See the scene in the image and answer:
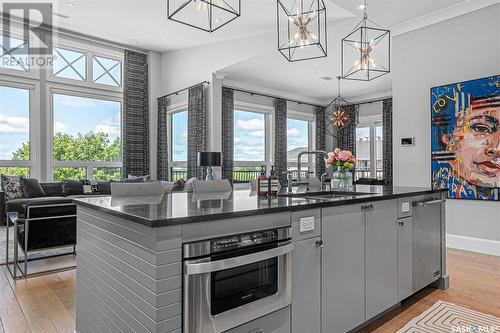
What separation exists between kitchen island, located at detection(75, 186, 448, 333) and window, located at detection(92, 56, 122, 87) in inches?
243

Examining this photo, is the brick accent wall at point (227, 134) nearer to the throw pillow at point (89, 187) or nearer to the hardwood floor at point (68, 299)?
the throw pillow at point (89, 187)

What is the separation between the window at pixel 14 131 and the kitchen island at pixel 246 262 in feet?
17.6

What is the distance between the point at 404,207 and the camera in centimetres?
243

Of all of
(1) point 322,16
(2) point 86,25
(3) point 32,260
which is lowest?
(3) point 32,260

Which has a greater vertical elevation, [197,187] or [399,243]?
[197,187]

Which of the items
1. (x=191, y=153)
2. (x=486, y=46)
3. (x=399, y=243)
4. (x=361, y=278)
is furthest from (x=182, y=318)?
(x=191, y=153)

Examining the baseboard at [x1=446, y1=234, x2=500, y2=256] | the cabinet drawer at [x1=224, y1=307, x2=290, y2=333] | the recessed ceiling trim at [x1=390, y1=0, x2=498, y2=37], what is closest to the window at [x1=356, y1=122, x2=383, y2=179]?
the recessed ceiling trim at [x1=390, y1=0, x2=498, y2=37]

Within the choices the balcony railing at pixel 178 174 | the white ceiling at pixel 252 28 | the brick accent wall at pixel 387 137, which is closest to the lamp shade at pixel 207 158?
the balcony railing at pixel 178 174

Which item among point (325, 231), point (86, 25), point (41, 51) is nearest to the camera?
point (325, 231)

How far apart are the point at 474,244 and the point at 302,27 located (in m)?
3.57

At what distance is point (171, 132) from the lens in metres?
7.73

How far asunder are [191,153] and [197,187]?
433cm

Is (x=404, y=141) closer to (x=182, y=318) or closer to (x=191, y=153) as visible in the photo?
(x=191, y=153)

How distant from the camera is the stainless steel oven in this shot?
124cm
